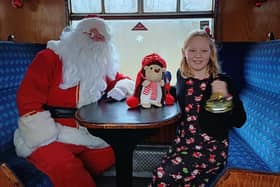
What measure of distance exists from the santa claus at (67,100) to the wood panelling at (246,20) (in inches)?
42.8

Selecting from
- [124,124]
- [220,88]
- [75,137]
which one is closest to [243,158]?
[220,88]

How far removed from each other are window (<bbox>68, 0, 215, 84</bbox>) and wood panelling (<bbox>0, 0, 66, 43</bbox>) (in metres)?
0.14

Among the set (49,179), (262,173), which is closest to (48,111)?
(49,179)

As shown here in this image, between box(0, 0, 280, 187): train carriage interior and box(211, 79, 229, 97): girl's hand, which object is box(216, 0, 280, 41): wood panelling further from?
box(211, 79, 229, 97): girl's hand

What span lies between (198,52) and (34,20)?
183cm

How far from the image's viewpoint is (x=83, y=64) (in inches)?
70.4

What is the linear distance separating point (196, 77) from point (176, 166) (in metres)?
0.51

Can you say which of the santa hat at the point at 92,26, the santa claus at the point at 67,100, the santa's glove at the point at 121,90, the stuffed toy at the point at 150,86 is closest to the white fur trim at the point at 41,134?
the santa claus at the point at 67,100

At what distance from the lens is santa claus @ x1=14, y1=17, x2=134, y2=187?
5.36 ft

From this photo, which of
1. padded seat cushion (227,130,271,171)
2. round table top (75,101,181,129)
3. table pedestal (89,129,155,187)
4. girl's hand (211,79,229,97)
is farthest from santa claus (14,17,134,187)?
padded seat cushion (227,130,271,171)

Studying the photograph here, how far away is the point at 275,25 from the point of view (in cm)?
239

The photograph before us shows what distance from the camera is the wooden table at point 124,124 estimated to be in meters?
1.26

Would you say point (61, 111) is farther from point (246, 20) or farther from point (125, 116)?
point (246, 20)

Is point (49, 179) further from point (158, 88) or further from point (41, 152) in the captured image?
Answer: point (158, 88)
